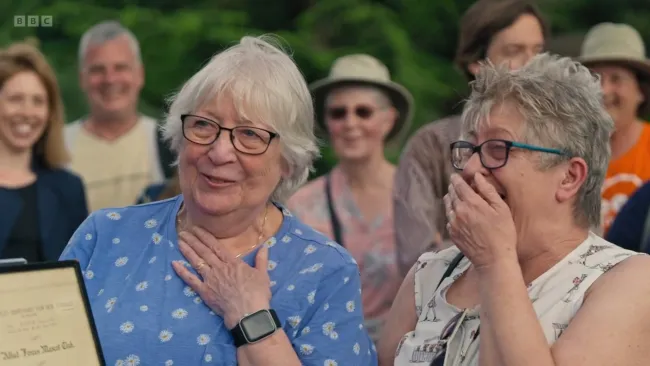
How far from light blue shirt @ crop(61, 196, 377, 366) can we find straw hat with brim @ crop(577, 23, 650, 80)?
97.7 inches

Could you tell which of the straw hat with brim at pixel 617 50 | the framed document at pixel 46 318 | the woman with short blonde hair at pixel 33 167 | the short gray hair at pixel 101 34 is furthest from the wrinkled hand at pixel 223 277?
the short gray hair at pixel 101 34

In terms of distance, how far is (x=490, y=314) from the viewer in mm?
2572

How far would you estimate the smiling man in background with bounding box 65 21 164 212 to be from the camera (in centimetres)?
536

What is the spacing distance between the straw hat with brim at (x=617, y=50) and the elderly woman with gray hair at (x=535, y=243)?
222cm

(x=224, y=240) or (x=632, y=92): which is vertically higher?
(x=632, y=92)

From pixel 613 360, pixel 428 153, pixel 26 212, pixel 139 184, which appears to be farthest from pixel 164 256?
pixel 139 184

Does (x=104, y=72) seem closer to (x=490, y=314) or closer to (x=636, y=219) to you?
(x=636, y=219)

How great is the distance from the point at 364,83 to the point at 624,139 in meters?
1.28

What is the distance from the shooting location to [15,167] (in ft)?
15.7

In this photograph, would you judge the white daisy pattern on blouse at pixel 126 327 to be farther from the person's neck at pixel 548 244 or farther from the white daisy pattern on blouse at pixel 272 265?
the person's neck at pixel 548 244

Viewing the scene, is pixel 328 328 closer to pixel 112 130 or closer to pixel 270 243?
pixel 270 243

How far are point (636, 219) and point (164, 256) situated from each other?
66.2 inches

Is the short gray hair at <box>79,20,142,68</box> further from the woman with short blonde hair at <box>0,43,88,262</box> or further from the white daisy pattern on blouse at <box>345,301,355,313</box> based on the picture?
the white daisy pattern on blouse at <box>345,301,355,313</box>

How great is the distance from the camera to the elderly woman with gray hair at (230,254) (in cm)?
275
